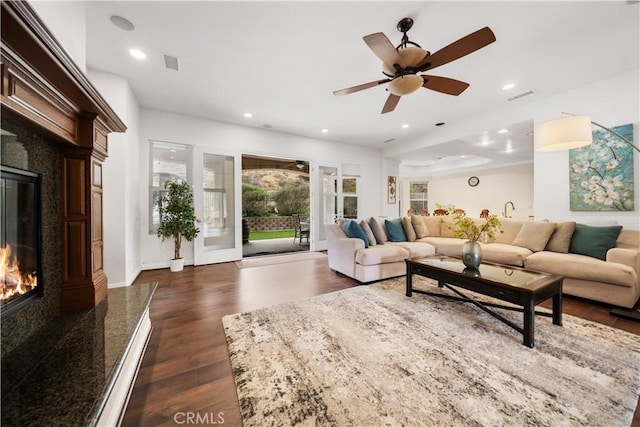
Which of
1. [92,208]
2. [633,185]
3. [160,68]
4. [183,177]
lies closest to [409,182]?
[633,185]

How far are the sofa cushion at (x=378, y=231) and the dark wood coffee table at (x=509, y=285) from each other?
1.25m

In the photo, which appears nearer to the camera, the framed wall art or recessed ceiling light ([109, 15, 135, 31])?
recessed ceiling light ([109, 15, 135, 31])

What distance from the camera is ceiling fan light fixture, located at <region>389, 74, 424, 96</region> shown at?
7.13 ft

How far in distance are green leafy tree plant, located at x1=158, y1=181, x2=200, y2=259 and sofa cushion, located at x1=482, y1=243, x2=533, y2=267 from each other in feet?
15.7

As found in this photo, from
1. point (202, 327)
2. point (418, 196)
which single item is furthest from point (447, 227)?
point (418, 196)

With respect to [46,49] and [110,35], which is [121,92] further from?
[46,49]

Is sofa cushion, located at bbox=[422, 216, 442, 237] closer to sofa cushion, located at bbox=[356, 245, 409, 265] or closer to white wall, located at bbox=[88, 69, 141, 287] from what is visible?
sofa cushion, located at bbox=[356, 245, 409, 265]

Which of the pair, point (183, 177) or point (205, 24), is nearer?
point (205, 24)

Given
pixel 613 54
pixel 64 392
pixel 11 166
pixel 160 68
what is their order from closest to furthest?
1. pixel 64 392
2. pixel 11 166
3. pixel 613 54
4. pixel 160 68

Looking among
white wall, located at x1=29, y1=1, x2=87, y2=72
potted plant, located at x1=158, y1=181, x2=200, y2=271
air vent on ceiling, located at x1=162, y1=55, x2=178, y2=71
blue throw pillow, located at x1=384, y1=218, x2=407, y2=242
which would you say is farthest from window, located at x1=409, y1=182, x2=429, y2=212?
white wall, located at x1=29, y1=1, x2=87, y2=72

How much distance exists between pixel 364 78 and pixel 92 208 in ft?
10.9

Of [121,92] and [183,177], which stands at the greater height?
[121,92]

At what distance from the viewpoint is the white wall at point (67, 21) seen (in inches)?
57.7

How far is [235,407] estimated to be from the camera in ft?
4.41
